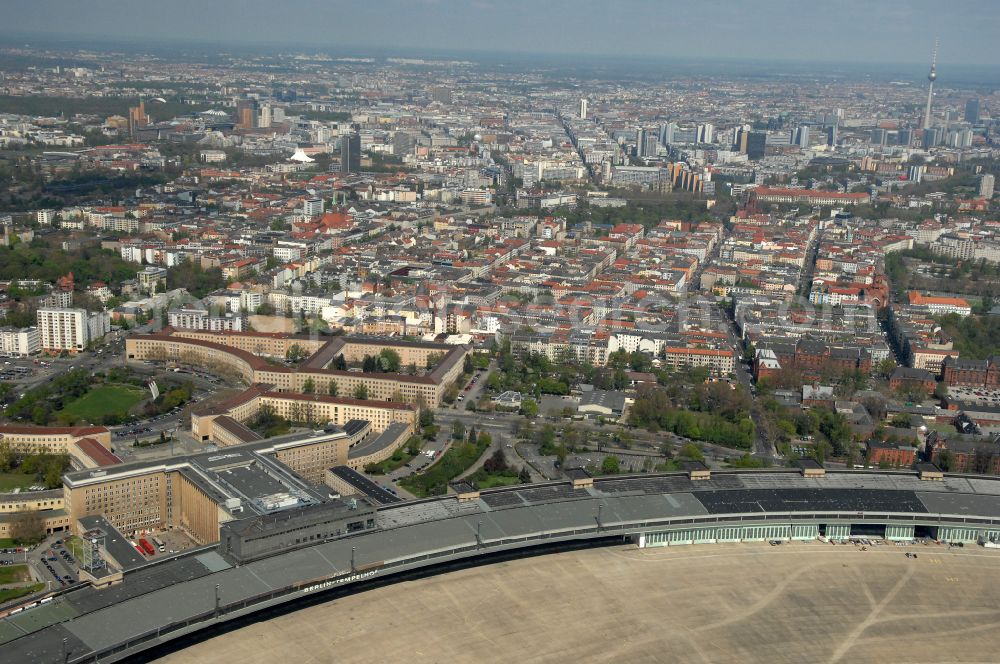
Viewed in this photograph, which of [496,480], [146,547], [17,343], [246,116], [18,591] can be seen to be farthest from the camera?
[246,116]

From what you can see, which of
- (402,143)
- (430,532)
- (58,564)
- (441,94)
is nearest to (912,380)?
(430,532)

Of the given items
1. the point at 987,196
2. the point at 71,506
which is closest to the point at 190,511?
the point at 71,506

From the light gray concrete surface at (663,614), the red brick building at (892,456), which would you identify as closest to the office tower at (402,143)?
the red brick building at (892,456)

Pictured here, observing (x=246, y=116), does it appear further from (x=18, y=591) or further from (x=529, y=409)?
(x=18, y=591)

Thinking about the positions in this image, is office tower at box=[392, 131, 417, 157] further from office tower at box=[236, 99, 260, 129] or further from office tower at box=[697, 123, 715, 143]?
office tower at box=[697, 123, 715, 143]

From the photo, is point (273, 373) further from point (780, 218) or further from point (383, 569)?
point (780, 218)
